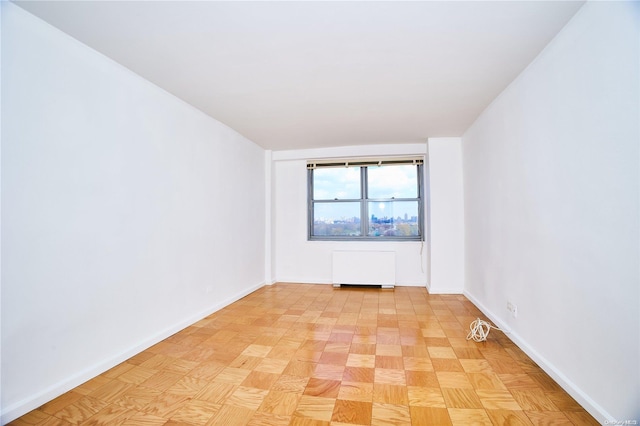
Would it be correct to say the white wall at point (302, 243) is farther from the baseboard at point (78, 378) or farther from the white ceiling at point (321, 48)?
the baseboard at point (78, 378)

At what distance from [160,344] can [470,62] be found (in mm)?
3689

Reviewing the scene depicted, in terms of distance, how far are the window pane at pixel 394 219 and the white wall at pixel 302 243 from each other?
9.2 inches

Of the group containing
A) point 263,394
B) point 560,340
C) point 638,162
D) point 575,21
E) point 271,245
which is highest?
point 575,21

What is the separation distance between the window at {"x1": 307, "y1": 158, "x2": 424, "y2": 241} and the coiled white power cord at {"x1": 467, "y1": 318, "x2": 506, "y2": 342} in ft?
7.30

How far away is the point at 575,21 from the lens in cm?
178

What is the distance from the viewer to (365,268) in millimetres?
4961

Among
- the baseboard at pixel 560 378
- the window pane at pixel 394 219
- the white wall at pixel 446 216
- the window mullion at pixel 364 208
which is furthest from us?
the window mullion at pixel 364 208

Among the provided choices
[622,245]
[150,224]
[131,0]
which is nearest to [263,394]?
[150,224]

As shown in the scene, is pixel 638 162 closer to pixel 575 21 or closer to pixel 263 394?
pixel 575 21

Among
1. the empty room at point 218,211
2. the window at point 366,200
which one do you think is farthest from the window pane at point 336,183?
the empty room at point 218,211

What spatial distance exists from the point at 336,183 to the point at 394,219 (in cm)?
129

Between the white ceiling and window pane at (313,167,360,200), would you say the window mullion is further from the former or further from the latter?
the white ceiling

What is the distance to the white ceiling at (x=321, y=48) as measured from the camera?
5.69 feet

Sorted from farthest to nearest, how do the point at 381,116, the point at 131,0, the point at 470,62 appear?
the point at 381,116
the point at 470,62
the point at 131,0
